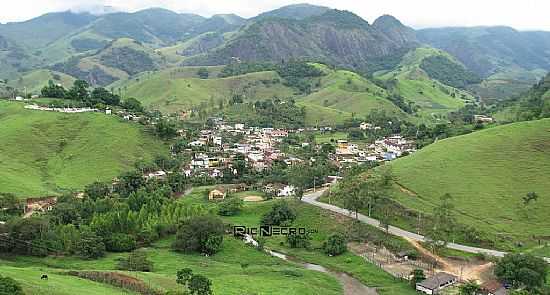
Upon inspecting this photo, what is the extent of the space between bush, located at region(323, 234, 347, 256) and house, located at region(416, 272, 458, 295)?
1261 centimetres

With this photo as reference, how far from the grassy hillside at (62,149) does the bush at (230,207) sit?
26461 mm

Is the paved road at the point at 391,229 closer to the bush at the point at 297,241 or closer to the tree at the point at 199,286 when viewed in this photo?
the bush at the point at 297,241

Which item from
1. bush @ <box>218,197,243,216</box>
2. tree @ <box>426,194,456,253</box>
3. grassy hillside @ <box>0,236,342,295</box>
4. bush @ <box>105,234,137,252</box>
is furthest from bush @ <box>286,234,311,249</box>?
bush @ <box>105,234,137,252</box>

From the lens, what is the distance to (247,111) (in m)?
188

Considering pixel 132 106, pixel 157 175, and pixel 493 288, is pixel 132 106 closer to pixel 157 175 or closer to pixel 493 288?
pixel 157 175

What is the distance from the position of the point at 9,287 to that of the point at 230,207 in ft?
157

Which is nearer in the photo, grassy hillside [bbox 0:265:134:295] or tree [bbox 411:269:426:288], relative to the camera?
grassy hillside [bbox 0:265:134:295]

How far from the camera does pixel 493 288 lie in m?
57.8

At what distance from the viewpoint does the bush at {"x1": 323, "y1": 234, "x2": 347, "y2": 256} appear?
6825 centimetres

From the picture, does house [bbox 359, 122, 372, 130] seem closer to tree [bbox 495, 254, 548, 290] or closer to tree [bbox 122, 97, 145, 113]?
tree [bbox 122, 97, 145, 113]

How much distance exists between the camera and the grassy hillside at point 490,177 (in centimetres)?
7381

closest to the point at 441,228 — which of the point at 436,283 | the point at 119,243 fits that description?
the point at 436,283

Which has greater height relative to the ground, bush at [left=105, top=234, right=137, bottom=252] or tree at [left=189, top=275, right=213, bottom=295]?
tree at [left=189, top=275, right=213, bottom=295]

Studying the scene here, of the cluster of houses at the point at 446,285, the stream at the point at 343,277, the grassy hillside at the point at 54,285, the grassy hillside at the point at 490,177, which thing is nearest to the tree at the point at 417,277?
the cluster of houses at the point at 446,285
